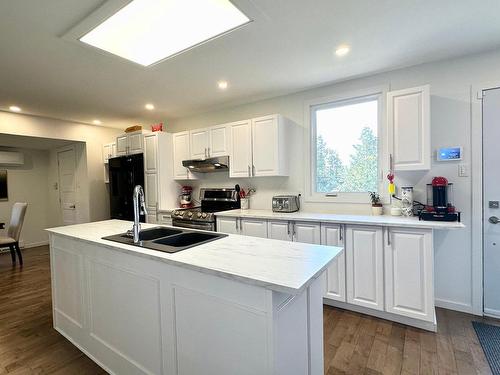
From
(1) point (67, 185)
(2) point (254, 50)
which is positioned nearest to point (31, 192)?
(1) point (67, 185)

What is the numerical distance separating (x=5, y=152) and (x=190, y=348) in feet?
20.5

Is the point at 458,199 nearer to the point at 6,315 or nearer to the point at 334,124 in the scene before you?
the point at 334,124

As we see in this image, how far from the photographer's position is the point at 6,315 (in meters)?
2.65

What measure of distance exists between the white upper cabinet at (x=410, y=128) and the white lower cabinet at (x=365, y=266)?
2.48ft

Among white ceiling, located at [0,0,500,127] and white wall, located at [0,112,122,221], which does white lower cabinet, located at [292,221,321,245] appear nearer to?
white ceiling, located at [0,0,500,127]

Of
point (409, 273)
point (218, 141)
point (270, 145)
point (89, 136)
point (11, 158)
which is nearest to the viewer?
point (409, 273)

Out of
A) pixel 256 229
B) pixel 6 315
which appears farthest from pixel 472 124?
pixel 6 315

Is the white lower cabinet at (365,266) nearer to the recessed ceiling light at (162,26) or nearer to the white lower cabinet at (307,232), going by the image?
the white lower cabinet at (307,232)

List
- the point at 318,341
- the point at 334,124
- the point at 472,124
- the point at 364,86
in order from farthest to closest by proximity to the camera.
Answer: the point at 334,124
the point at 364,86
the point at 472,124
the point at 318,341

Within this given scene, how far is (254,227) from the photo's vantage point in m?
3.08

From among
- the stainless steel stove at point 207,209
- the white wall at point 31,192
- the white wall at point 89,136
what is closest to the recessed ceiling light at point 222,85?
the stainless steel stove at point 207,209

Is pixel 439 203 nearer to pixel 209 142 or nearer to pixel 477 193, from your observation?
pixel 477 193

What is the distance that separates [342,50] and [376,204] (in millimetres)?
1623

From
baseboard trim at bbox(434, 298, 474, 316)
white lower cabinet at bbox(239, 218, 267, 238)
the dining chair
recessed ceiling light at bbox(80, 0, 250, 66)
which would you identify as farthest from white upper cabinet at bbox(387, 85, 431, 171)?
the dining chair
